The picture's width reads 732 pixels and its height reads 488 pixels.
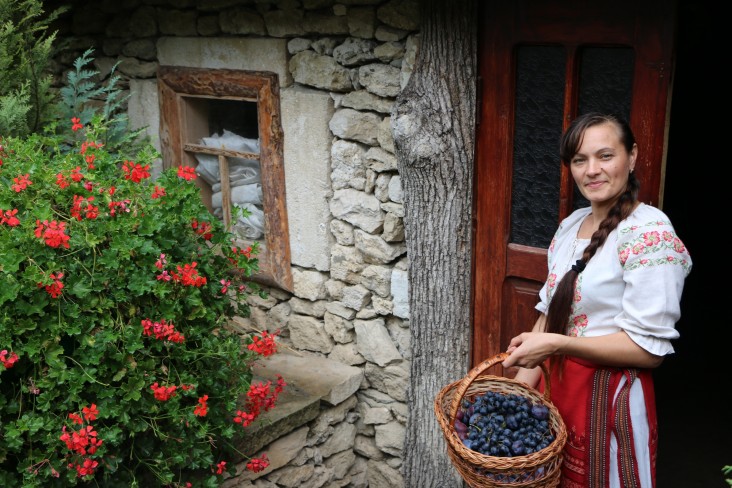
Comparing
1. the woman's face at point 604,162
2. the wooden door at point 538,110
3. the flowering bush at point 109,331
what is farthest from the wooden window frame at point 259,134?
the woman's face at point 604,162

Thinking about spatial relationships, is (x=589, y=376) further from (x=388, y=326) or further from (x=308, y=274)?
(x=308, y=274)

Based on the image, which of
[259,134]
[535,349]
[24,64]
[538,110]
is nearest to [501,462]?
[535,349]

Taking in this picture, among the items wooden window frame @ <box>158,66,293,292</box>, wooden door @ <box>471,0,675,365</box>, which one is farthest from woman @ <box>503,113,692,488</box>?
wooden window frame @ <box>158,66,293,292</box>

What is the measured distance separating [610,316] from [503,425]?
502 mm

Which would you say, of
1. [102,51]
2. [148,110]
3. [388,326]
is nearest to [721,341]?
[388,326]

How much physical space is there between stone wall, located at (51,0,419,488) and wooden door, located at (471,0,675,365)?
410 mm

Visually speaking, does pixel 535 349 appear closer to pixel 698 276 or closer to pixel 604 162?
pixel 604 162

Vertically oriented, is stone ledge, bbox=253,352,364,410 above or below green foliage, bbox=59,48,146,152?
below

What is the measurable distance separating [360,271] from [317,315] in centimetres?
42

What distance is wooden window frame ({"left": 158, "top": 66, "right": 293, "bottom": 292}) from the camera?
416 centimetres

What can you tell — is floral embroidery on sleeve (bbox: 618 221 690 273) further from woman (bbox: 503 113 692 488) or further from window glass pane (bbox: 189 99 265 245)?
window glass pane (bbox: 189 99 265 245)

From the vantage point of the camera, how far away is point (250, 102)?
14.7 ft

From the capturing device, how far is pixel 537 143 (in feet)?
10.9

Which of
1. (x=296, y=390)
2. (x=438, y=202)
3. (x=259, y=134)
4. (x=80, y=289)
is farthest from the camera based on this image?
(x=259, y=134)
